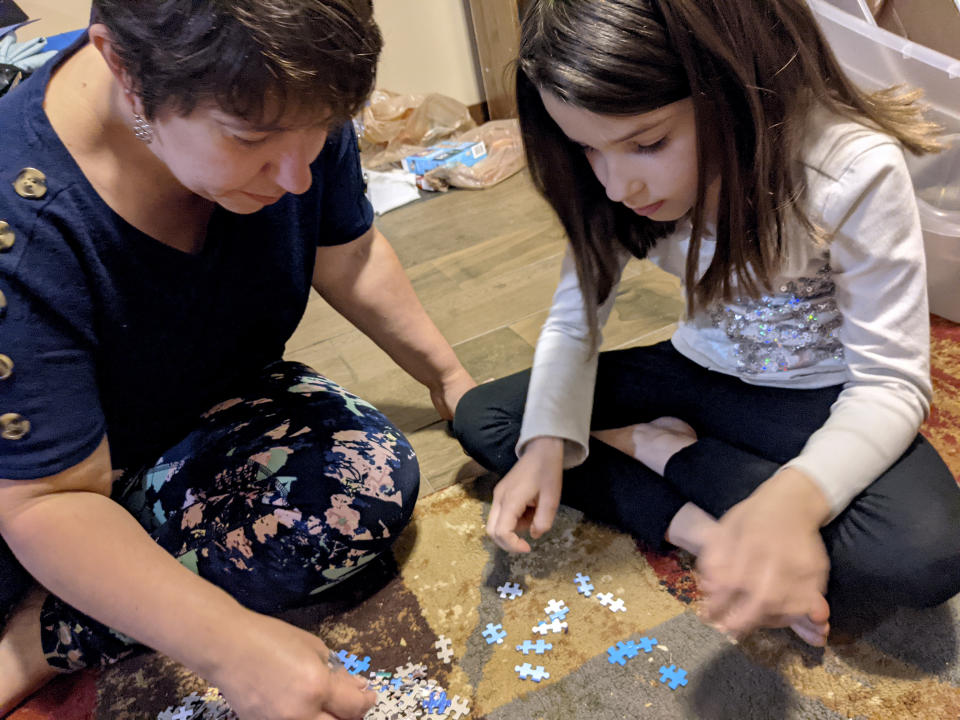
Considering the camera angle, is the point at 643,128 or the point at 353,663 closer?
the point at 643,128

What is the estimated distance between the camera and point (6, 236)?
707 millimetres

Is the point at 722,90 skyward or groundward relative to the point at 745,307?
skyward

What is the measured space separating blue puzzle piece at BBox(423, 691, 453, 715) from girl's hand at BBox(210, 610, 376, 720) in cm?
16

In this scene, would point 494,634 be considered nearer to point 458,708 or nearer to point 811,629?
point 458,708

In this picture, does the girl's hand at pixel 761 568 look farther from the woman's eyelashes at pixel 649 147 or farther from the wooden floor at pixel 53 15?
the wooden floor at pixel 53 15

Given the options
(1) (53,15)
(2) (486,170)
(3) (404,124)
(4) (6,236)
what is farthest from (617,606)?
(1) (53,15)

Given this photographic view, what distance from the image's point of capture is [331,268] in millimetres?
1170

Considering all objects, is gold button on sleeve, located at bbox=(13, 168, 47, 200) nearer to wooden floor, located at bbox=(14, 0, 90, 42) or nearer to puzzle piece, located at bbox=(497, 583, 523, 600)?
puzzle piece, located at bbox=(497, 583, 523, 600)

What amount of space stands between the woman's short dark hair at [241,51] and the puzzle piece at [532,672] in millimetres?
672

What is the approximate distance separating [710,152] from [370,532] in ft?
2.11

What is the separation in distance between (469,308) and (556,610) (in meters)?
0.87

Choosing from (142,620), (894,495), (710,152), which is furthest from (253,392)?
(894,495)

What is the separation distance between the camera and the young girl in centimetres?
68

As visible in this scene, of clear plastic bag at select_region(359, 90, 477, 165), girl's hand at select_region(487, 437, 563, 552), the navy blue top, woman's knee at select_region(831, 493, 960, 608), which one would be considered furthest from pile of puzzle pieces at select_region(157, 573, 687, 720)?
clear plastic bag at select_region(359, 90, 477, 165)
